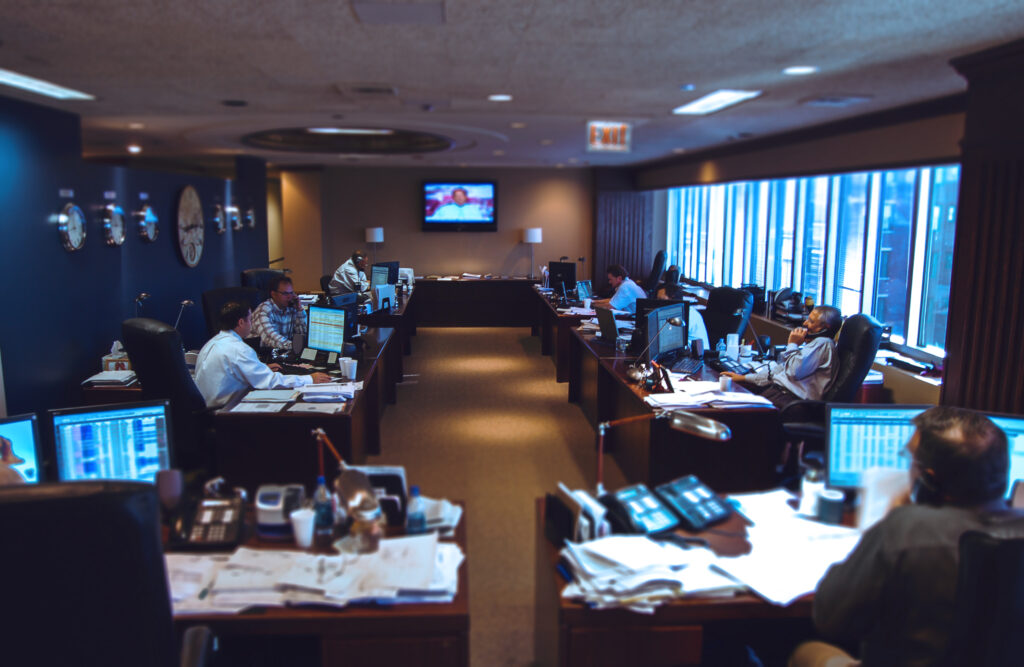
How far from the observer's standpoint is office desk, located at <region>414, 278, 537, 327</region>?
12133mm

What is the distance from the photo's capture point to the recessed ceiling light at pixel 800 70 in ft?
14.1

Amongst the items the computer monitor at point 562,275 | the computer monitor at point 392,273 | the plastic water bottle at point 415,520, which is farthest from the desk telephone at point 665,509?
the computer monitor at point 562,275

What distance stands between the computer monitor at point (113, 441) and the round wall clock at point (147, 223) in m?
5.49

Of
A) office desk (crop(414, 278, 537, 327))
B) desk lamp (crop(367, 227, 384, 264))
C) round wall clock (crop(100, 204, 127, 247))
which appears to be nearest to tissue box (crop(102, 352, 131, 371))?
round wall clock (crop(100, 204, 127, 247))

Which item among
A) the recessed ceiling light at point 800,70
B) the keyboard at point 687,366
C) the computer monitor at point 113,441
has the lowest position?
the keyboard at point 687,366

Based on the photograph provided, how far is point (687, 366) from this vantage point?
5230 millimetres

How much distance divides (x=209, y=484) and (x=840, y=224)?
721 centimetres

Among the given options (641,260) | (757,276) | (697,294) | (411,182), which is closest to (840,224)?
(757,276)

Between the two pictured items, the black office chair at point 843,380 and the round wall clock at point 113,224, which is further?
the round wall clock at point 113,224

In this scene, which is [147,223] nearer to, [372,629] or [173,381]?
[173,381]

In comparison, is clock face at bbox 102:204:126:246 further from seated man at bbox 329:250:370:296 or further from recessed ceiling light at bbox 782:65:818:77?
recessed ceiling light at bbox 782:65:818:77

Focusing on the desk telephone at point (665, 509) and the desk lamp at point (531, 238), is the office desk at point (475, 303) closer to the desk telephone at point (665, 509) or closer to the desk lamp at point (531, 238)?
the desk lamp at point (531, 238)

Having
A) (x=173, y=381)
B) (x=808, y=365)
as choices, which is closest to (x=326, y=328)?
(x=173, y=381)

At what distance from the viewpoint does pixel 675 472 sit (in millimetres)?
4395
